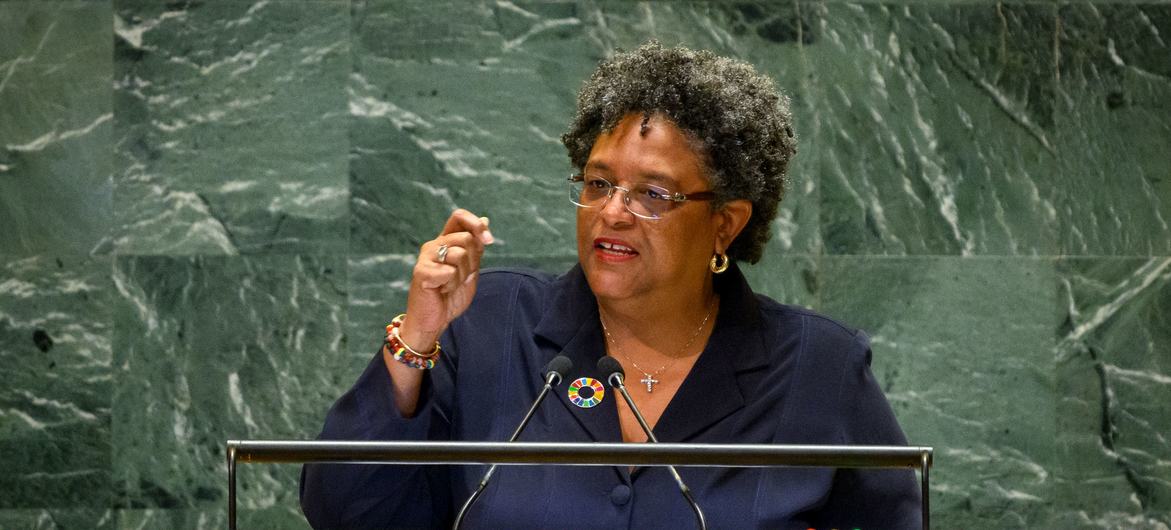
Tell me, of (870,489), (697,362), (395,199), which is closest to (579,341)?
(697,362)

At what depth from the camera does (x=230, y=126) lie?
325 centimetres

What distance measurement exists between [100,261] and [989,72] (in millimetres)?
2304

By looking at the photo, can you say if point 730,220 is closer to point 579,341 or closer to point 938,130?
point 579,341

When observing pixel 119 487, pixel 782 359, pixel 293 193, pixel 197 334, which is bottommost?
pixel 119 487

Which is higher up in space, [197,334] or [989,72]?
[989,72]

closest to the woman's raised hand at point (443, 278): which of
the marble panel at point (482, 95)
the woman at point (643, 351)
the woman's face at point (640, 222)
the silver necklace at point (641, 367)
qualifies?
the woman at point (643, 351)

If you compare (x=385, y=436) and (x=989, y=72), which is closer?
(x=385, y=436)

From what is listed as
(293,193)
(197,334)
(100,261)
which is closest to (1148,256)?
(293,193)

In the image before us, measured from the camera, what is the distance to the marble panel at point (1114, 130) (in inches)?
132

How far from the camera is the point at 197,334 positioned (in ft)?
10.7

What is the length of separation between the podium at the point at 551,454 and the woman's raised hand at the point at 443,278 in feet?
1.36

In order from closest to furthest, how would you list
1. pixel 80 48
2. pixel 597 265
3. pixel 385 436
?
pixel 385 436 < pixel 597 265 < pixel 80 48

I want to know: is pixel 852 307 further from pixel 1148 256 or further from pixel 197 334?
pixel 197 334

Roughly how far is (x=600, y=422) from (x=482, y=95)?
138 centimetres
